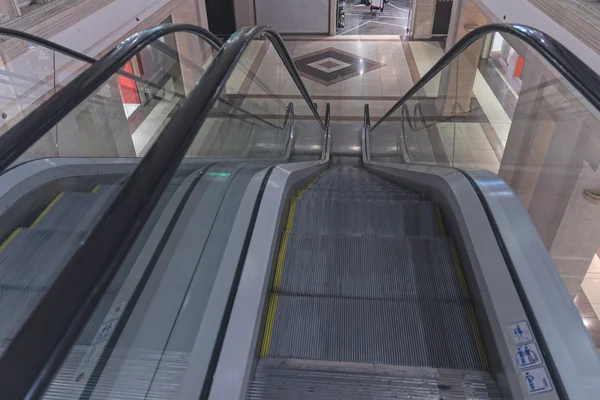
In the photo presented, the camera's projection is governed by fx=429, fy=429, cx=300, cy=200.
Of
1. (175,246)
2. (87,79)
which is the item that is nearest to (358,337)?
(175,246)

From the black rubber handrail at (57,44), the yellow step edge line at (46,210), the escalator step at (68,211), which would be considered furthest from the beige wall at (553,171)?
the yellow step edge line at (46,210)

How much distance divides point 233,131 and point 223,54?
2075mm

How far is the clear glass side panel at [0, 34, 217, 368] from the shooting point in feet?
5.11

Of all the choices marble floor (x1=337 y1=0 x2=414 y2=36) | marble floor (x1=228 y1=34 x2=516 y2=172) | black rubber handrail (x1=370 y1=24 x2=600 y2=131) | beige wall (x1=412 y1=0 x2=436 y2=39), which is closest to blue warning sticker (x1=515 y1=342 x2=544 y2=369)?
black rubber handrail (x1=370 y1=24 x2=600 y2=131)

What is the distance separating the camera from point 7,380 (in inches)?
23.3

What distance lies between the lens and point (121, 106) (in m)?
4.54

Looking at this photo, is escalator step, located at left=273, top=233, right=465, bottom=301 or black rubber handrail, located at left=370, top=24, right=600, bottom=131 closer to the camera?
black rubber handrail, located at left=370, top=24, right=600, bottom=131

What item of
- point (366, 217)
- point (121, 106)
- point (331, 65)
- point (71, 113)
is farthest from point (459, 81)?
point (331, 65)

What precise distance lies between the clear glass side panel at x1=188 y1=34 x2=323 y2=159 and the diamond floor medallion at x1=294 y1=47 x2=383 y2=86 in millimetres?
994

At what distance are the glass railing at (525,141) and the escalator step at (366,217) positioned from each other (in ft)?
2.71

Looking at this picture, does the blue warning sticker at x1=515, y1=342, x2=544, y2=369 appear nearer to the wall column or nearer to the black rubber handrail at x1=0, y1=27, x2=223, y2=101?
the black rubber handrail at x1=0, y1=27, x2=223, y2=101

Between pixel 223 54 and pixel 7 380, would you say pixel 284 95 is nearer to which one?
pixel 223 54

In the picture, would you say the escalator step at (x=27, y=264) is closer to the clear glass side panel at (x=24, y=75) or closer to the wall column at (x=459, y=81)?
the clear glass side panel at (x=24, y=75)

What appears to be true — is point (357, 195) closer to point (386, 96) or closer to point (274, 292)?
point (274, 292)
